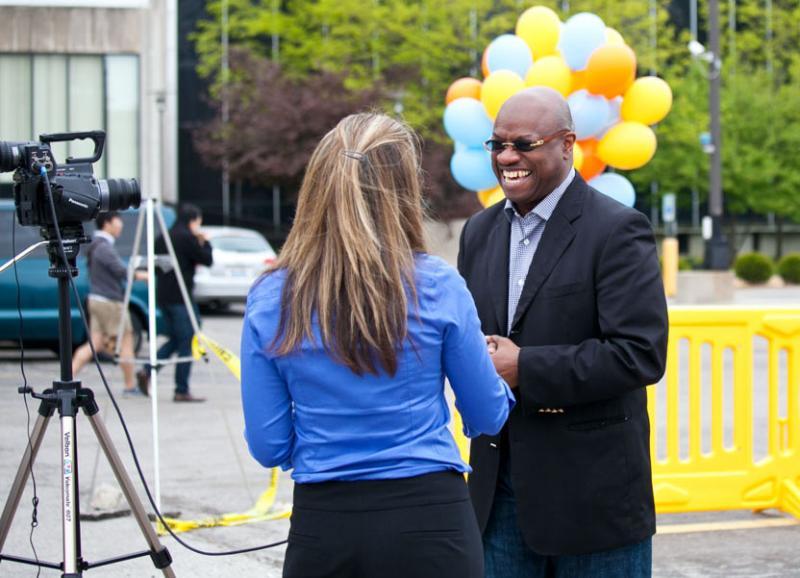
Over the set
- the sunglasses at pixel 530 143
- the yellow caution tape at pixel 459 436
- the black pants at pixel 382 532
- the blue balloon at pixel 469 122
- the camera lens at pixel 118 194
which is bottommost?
the yellow caution tape at pixel 459 436

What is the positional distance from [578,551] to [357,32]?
3267cm

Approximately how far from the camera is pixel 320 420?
263cm

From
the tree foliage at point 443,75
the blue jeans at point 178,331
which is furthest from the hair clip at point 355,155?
the tree foliage at point 443,75

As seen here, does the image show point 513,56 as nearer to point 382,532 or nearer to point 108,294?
point 108,294

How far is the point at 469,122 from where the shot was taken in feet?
34.9

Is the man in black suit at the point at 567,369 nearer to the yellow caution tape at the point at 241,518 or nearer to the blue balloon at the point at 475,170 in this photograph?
the yellow caution tape at the point at 241,518

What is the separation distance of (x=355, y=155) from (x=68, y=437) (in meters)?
2.05

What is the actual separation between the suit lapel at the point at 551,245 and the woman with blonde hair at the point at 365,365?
0.69 metres

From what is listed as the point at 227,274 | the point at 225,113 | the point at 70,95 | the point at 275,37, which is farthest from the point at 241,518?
the point at 275,37

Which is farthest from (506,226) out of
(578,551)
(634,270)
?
(578,551)

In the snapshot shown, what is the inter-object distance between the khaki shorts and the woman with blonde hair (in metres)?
9.45

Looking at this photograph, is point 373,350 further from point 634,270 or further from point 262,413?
point 634,270

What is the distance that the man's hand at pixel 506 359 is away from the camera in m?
3.25

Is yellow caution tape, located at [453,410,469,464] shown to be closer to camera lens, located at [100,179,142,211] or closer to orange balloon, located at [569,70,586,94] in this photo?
camera lens, located at [100,179,142,211]
